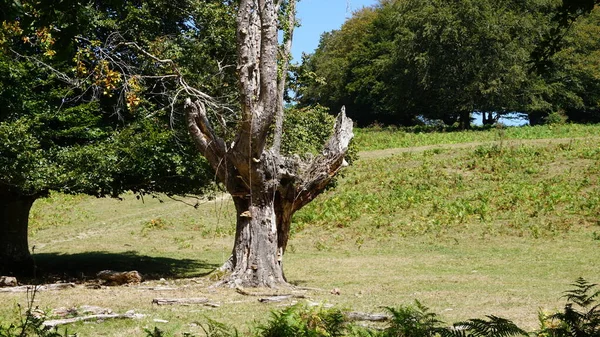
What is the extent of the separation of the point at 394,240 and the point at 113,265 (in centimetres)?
823

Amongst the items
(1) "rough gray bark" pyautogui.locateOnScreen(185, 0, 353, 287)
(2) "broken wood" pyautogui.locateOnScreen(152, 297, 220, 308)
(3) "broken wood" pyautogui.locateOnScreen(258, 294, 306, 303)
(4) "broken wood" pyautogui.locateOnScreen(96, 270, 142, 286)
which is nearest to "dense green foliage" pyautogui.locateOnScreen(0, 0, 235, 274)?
(1) "rough gray bark" pyautogui.locateOnScreen(185, 0, 353, 287)

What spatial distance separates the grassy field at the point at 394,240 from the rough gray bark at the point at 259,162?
2.50 feet

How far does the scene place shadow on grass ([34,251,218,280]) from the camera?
16.8 m

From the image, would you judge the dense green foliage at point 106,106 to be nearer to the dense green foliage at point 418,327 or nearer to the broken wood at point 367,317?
the broken wood at point 367,317

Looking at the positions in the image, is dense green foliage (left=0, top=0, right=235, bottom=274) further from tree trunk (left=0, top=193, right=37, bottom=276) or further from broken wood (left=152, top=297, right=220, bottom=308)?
broken wood (left=152, top=297, right=220, bottom=308)

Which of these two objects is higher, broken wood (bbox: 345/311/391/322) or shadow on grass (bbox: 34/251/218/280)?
broken wood (bbox: 345/311/391/322)

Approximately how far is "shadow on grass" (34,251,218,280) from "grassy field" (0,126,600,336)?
50 millimetres

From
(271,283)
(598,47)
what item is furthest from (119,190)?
(598,47)

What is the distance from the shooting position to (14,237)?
16.6m

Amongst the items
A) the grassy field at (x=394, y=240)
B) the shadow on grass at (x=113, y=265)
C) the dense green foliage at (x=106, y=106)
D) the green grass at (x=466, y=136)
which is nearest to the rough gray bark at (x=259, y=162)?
the grassy field at (x=394, y=240)

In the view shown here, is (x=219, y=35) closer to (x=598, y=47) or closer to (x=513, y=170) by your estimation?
(x=513, y=170)

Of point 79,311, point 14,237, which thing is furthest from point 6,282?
point 79,311

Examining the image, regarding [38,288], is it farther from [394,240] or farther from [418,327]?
[394,240]

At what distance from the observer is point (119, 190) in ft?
51.5
